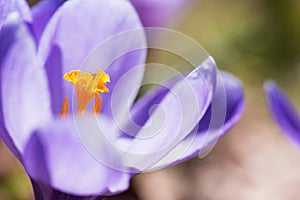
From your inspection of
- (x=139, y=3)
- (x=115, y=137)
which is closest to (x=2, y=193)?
(x=139, y=3)

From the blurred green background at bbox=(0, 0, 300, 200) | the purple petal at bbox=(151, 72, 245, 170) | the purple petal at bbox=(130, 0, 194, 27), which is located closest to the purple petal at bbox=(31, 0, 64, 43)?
the purple petal at bbox=(151, 72, 245, 170)

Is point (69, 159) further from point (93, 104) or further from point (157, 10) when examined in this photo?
point (157, 10)

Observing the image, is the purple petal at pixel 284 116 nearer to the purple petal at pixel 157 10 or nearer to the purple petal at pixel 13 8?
the purple petal at pixel 13 8

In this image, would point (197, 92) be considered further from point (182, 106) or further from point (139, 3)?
point (139, 3)

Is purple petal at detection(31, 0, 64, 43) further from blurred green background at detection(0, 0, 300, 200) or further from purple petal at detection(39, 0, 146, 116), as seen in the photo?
blurred green background at detection(0, 0, 300, 200)

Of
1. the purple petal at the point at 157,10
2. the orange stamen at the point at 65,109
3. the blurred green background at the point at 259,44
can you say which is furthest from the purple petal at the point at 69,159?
the blurred green background at the point at 259,44

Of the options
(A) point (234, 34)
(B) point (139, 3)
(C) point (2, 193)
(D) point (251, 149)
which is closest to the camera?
(C) point (2, 193)
